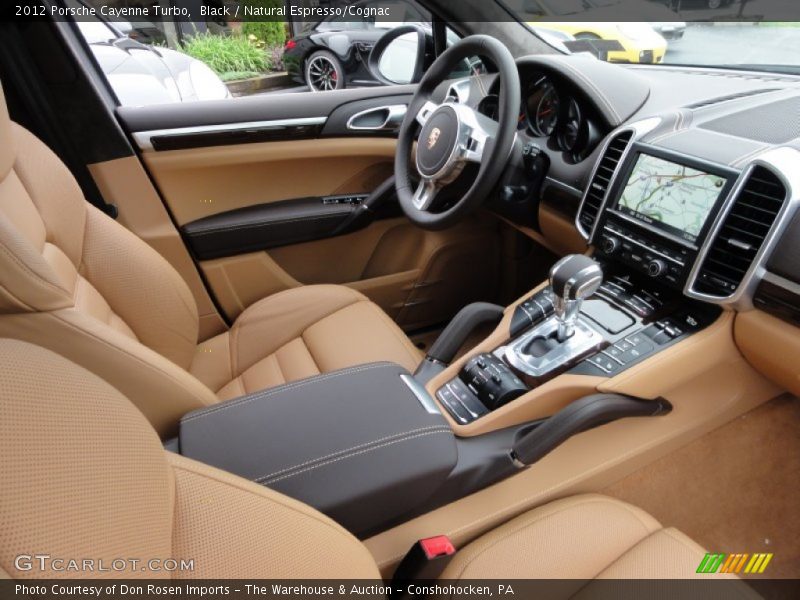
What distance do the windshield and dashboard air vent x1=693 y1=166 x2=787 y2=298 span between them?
695mm

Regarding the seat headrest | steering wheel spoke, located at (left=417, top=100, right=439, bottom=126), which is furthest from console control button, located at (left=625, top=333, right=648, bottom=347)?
the seat headrest

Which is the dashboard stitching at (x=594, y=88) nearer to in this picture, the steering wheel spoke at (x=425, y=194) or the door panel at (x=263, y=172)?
the steering wheel spoke at (x=425, y=194)

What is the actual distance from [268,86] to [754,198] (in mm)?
1699

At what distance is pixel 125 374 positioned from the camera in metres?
0.78

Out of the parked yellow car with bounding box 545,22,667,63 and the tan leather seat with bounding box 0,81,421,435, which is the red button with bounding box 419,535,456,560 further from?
the parked yellow car with bounding box 545,22,667,63

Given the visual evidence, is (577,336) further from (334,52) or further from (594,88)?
(334,52)

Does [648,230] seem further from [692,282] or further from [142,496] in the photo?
[142,496]

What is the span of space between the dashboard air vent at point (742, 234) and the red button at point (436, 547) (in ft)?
2.03

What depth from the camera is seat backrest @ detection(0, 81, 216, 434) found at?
678 millimetres

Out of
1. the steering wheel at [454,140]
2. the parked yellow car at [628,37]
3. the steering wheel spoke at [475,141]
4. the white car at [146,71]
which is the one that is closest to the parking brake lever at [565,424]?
the steering wheel at [454,140]

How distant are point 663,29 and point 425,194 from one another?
958mm

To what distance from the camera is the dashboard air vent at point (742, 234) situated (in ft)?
2.80

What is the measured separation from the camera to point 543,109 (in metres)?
1.39

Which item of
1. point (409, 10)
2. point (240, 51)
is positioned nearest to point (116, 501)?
point (409, 10)
